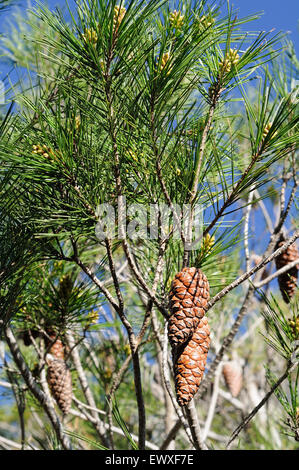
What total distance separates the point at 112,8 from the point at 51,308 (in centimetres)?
71

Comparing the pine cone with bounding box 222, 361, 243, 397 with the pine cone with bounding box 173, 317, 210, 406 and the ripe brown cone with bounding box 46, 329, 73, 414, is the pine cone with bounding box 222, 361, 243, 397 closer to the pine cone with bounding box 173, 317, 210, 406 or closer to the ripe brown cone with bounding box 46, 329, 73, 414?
the ripe brown cone with bounding box 46, 329, 73, 414

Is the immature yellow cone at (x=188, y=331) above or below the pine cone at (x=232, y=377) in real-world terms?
above

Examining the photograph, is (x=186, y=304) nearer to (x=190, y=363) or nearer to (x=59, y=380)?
(x=190, y=363)

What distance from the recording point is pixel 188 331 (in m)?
0.83

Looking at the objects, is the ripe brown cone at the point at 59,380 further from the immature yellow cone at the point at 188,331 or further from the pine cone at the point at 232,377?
the pine cone at the point at 232,377

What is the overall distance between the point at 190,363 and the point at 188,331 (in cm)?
5

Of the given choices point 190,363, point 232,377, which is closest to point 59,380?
point 190,363

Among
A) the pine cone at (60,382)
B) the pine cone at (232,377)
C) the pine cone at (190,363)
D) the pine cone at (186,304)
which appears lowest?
the pine cone at (232,377)

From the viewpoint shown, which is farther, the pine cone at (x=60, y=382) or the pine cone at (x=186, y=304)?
the pine cone at (x=60, y=382)

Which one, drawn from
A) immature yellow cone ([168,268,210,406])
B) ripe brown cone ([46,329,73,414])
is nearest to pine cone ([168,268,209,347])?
immature yellow cone ([168,268,210,406])

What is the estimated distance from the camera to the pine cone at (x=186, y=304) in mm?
825

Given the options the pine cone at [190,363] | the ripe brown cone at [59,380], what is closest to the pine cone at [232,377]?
the ripe brown cone at [59,380]

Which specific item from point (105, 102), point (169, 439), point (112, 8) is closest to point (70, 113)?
point (105, 102)

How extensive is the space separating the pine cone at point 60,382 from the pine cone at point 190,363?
612mm
